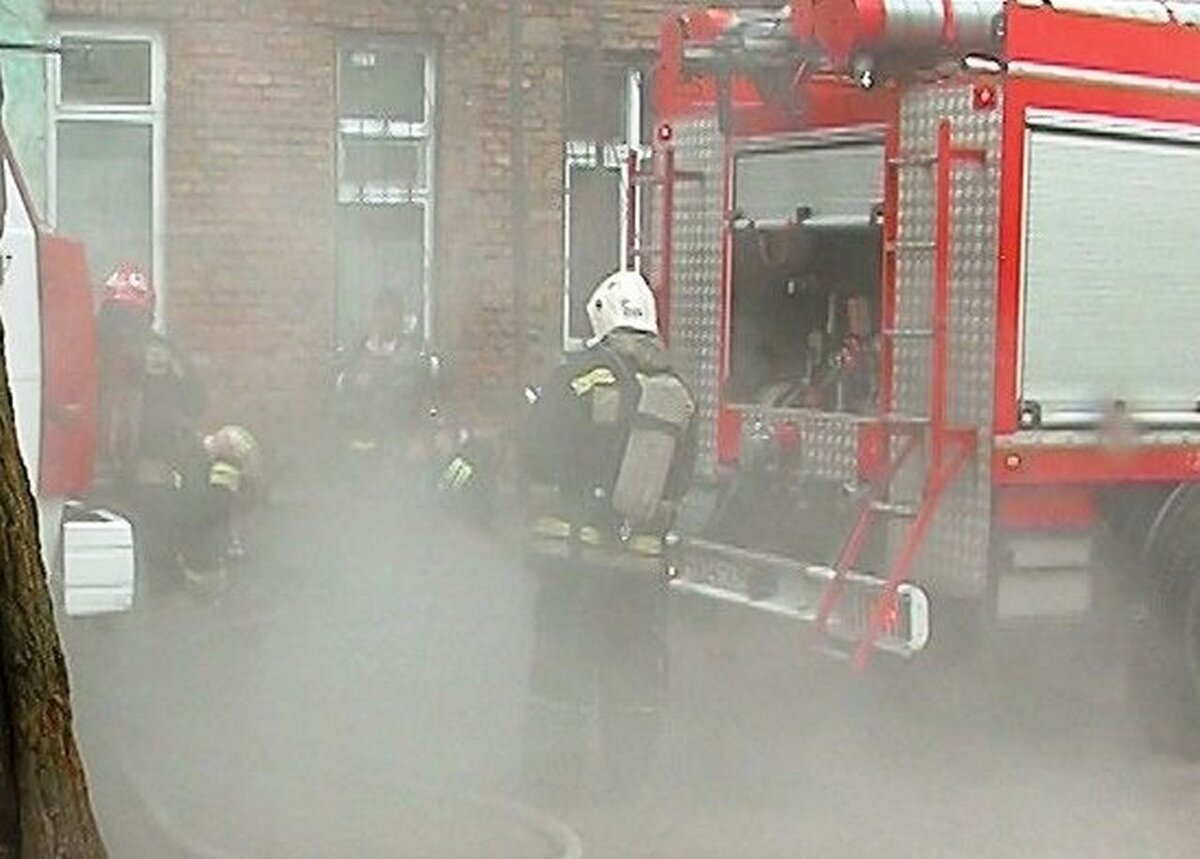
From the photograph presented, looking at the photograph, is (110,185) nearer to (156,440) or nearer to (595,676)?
(156,440)

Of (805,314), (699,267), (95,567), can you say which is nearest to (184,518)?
(699,267)

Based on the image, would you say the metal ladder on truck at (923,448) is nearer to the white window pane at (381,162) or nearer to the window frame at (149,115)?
the window frame at (149,115)

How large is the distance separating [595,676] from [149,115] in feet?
22.7

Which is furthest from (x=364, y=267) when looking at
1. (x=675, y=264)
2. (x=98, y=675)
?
(x=98, y=675)

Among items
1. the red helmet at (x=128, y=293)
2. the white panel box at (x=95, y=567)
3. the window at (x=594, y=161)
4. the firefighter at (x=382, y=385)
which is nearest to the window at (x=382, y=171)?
the firefighter at (x=382, y=385)

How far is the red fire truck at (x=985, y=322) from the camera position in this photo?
284 inches

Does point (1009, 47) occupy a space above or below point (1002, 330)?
above

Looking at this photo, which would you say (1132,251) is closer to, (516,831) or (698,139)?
(698,139)

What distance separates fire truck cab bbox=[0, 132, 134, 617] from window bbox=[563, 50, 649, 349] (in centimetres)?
776

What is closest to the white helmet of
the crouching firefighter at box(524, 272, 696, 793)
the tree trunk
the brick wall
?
the crouching firefighter at box(524, 272, 696, 793)

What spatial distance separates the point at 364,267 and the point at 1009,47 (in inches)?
269

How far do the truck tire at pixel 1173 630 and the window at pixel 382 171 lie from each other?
253 inches

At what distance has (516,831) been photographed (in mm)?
6281

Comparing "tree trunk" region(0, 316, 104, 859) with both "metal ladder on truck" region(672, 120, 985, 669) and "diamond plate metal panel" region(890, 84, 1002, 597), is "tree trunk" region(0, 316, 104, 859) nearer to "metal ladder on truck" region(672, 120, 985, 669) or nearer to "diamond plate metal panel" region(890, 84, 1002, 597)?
"metal ladder on truck" region(672, 120, 985, 669)
